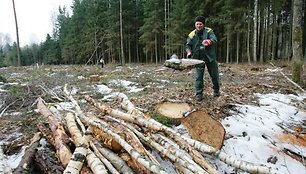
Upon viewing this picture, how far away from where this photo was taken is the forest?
22.9 m

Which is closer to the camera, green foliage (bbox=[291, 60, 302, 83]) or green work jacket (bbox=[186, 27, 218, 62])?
green work jacket (bbox=[186, 27, 218, 62])

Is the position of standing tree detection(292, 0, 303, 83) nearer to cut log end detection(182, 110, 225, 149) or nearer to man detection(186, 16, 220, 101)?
man detection(186, 16, 220, 101)

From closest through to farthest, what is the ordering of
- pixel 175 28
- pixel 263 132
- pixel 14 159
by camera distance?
pixel 14 159
pixel 263 132
pixel 175 28

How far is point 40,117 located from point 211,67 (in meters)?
3.96

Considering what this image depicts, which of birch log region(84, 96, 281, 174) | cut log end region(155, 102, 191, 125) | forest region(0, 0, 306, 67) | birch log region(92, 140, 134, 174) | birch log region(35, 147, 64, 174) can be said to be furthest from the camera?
forest region(0, 0, 306, 67)

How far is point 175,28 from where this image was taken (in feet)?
92.2

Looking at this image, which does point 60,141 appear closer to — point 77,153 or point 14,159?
point 77,153

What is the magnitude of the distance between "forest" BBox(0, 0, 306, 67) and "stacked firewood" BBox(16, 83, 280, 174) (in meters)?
13.5

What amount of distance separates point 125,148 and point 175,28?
26.0 metres

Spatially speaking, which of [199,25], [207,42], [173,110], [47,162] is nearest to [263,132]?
[173,110]

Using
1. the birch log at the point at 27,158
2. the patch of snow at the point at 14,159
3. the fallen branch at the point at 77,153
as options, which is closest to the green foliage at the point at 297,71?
the fallen branch at the point at 77,153

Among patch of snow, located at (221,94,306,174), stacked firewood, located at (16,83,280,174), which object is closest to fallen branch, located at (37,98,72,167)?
stacked firewood, located at (16,83,280,174)

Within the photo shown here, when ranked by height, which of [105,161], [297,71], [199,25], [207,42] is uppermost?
[199,25]

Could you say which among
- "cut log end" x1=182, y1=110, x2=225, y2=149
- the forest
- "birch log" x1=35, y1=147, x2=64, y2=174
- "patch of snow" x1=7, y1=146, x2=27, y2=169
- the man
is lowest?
"patch of snow" x1=7, y1=146, x2=27, y2=169
